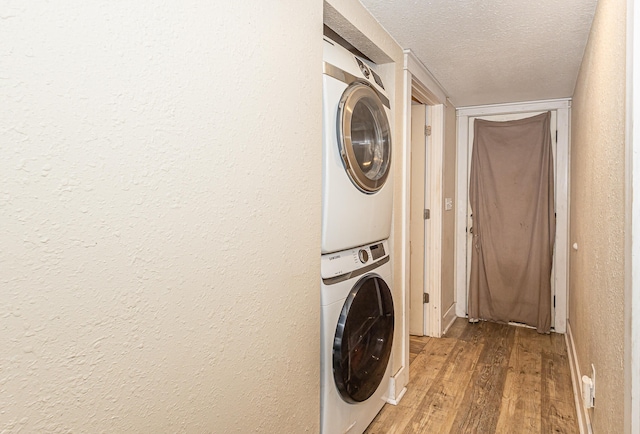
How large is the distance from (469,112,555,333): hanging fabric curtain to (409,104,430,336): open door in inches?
29.5

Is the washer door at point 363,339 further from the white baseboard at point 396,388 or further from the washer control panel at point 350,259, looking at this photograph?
the white baseboard at point 396,388

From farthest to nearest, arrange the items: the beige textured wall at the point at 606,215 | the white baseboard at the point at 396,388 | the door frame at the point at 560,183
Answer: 1. the door frame at the point at 560,183
2. the white baseboard at the point at 396,388
3. the beige textured wall at the point at 606,215

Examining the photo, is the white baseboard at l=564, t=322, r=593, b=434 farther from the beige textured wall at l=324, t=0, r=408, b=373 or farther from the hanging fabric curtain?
the beige textured wall at l=324, t=0, r=408, b=373

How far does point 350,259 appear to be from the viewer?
1850mm

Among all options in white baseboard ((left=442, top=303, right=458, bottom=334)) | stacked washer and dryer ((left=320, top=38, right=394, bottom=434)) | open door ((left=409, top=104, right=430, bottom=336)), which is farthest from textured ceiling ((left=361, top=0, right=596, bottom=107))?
white baseboard ((left=442, top=303, right=458, bottom=334))

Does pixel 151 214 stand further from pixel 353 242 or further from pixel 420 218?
pixel 420 218

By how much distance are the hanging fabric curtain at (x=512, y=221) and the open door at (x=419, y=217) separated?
0.75 meters

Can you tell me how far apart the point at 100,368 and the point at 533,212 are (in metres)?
3.99

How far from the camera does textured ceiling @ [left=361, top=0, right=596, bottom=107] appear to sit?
1.92m

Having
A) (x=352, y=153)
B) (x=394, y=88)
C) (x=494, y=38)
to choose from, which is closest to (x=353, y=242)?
(x=352, y=153)

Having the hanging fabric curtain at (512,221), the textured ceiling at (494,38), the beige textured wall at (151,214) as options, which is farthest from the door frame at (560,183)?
the beige textured wall at (151,214)

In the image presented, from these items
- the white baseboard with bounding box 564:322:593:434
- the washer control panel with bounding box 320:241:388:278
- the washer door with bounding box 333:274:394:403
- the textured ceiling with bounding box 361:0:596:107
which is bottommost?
the white baseboard with bounding box 564:322:593:434

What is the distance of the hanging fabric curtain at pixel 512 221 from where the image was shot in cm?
382

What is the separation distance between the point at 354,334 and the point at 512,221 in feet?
9.14
